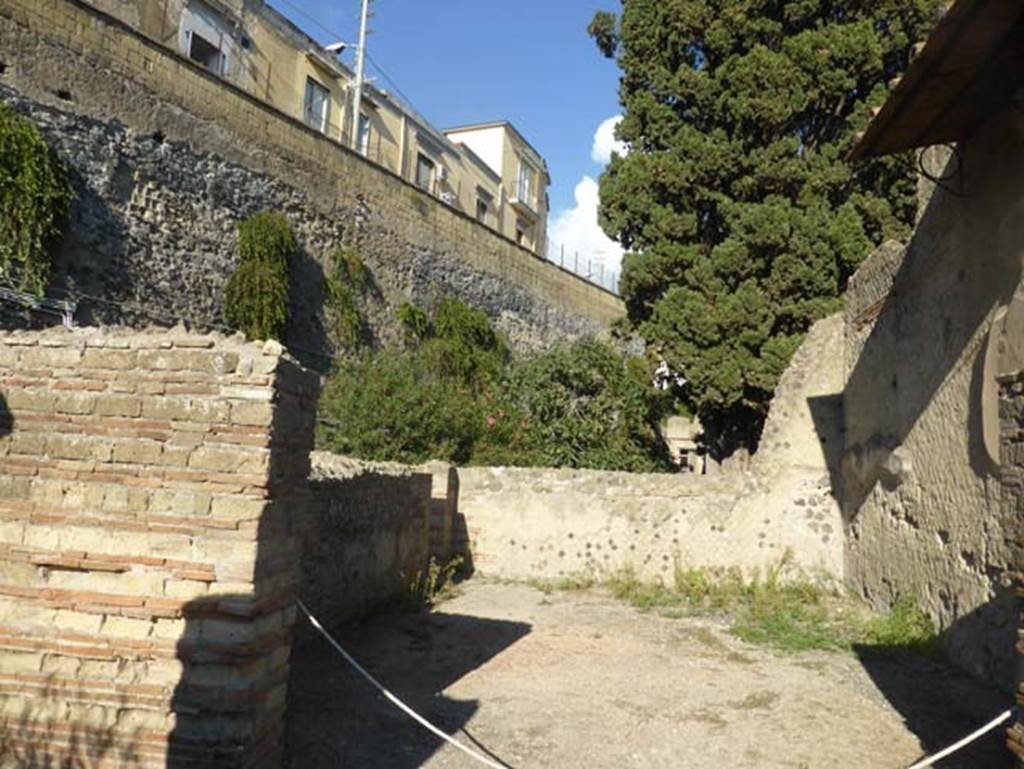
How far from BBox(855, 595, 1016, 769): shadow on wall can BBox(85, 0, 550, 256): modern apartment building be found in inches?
525

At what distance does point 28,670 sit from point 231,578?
111 cm

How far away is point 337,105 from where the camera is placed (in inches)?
965

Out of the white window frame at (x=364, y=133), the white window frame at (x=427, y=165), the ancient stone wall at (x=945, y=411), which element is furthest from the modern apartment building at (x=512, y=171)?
the ancient stone wall at (x=945, y=411)

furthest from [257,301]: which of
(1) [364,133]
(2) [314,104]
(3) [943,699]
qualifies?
(1) [364,133]

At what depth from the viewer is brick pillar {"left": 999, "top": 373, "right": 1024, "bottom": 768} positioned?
11.2ft

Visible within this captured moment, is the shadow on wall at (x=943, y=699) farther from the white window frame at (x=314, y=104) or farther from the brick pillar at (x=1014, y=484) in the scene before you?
the white window frame at (x=314, y=104)

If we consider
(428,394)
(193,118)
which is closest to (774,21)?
(428,394)

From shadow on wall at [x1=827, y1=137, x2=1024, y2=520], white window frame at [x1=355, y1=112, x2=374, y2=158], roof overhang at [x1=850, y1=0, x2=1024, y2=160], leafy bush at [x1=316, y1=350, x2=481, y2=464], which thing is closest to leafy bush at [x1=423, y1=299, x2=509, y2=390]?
leafy bush at [x1=316, y1=350, x2=481, y2=464]

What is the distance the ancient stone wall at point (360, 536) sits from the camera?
6758mm

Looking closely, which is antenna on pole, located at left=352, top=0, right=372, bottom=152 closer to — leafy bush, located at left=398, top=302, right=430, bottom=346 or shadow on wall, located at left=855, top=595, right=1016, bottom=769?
leafy bush, located at left=398, top=302, right=430, bottom=346

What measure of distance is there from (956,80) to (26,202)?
10.0 m

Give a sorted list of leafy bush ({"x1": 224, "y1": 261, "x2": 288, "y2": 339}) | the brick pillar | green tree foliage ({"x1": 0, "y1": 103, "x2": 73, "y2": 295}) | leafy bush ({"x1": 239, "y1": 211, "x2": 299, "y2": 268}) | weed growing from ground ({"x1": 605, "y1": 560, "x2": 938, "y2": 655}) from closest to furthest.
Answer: the brick pillar → weed growing from ground ({"x1": 605, "y1": 560, "x2": 938, "y2": 655}) → green tree foliage ({"x1": 0, "y1": 103, "x2": 73, "y2": 295}) → leafy bush ({"x1": 224, "y1": 261, "x2": 288, "y2": 339}) → leafy bush ({"x1": 239, "y1": 211, "x2": 299, "y2": 268})

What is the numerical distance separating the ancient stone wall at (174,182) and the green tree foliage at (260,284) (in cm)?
24

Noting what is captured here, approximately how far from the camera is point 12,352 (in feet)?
13.5
